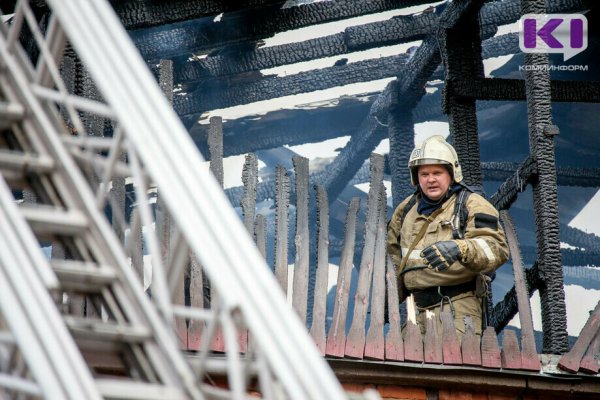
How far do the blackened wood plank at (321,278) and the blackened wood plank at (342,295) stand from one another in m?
0.06

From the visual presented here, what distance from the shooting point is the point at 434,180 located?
25.4 ft

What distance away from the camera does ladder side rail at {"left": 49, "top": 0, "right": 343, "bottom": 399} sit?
3436 millimetres

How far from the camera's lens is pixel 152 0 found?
9.21 m

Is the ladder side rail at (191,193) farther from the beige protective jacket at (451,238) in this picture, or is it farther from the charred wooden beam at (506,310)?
the charred wooden beam at (506,310)

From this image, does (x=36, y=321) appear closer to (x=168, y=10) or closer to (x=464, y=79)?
(x=168, y=10)

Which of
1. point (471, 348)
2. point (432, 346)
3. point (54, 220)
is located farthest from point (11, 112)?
point (471, 348)

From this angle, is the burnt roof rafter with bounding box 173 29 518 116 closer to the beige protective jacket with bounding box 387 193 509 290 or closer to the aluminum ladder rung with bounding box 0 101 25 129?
the beige protective jacket with bounding box 387 193 509 290

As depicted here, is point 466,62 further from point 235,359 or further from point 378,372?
point 235,359

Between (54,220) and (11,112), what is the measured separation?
0.57 m

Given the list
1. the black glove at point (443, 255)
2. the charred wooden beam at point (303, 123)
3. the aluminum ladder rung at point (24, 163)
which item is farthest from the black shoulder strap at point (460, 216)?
the charred wooden beam at point (303, 123)

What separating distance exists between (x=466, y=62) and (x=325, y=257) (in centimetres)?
341

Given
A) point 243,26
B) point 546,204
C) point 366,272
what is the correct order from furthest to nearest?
point 243,26 → point 546,204 → point 366,272

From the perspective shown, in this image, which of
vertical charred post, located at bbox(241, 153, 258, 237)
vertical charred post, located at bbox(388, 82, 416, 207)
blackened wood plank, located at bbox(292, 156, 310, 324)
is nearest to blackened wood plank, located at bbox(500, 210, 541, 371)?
blackened wood plank, located at bbox(292, 156, 310, 324)

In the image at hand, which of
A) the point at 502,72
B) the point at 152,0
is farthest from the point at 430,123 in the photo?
the point at 152,0
